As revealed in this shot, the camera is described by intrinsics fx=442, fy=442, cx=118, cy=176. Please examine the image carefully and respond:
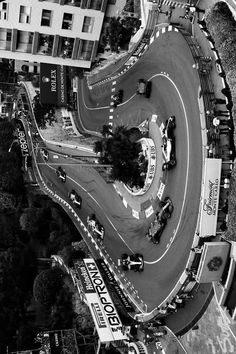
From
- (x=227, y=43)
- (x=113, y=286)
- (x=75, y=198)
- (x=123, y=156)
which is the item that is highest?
(x=227, y=43)

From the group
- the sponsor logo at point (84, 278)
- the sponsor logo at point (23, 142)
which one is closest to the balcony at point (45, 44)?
the sponsor logo at point (23, 142)

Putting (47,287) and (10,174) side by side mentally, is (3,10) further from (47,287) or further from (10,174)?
(47,287)

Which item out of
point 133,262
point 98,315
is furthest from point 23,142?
point 98,315

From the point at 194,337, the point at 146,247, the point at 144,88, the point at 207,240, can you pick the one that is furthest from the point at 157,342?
the point at 144,88

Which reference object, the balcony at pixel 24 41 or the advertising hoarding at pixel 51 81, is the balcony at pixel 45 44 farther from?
the advertising hoarding at pixel 51 81

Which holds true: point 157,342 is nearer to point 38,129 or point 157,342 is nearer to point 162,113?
point 162,113

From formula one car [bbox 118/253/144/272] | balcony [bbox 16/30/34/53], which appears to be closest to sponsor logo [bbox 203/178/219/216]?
formula one car [bbox 118/253/144/272]
